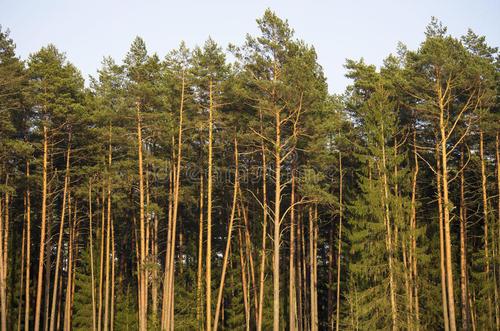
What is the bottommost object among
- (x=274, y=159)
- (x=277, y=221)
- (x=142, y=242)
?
(x=142, y=242)

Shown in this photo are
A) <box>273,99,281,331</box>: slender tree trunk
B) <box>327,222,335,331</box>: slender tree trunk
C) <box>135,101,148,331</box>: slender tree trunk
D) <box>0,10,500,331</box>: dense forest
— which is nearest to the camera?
<box>273,99,281,331</box>: slender tree trunk

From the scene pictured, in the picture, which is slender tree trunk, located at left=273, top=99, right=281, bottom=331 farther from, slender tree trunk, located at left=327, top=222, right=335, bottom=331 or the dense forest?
slender tree trunk, located at left=327, top=222, right=335, bottom=331

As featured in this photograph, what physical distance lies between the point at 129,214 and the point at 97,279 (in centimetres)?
508

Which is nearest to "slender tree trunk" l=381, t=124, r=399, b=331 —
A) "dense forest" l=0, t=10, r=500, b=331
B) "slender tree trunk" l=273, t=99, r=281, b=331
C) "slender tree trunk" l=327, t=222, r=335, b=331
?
"dense forest" l=0, t=10, r=500, b=331

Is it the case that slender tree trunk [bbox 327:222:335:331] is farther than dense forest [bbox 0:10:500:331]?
Yes

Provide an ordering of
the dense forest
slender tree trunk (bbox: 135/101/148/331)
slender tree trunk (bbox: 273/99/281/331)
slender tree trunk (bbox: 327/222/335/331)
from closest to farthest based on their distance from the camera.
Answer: slender tree trunk (bbox: 273/99/281/331), the dense forest, slender tree trunk (bbox: 135/101/148/331), slender tree trunk (bbox: 327/222/335/331)

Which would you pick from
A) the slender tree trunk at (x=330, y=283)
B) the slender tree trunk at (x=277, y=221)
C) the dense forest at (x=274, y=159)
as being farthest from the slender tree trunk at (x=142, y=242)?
the slender tree trunk at (x=330, y=283)

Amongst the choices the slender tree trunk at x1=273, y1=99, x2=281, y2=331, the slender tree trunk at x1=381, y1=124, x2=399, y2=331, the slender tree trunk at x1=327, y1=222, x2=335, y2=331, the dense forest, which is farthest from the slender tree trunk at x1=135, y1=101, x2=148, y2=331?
the slender tree trunk at x1=327, y1=222, x2=335, y2=331

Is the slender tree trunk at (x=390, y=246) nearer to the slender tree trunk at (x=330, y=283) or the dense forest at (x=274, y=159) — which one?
the dense forest at (x=274, y=159)

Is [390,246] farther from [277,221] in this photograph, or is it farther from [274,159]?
[274,159]

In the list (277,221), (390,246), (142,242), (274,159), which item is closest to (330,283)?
(274,159)

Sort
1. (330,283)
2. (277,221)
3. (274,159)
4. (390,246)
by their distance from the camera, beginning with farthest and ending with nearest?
(330,283) < (274,159) < (390,246) < (277,221)

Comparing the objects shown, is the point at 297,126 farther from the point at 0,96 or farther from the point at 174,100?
the point at 0,96

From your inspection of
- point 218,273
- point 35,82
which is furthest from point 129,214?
point 35,82
